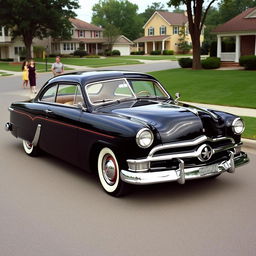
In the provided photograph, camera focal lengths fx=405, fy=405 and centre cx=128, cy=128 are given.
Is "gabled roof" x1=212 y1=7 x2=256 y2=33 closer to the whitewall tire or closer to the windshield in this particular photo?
the windshield

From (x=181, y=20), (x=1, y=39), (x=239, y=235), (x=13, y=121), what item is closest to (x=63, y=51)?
(x=1, y=39)

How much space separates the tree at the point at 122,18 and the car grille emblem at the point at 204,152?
318 feet

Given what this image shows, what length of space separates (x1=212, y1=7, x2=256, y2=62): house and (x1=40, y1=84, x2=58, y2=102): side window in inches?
1170

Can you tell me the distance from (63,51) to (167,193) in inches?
2716

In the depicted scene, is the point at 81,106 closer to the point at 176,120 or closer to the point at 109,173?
the point at 109,173

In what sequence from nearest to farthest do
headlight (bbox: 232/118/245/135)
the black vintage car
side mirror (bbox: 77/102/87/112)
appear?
1. the black vintage car
2. headlight (bbox: 232/118/245/135)
3. side mirror (bbox: 77/102/87/112)

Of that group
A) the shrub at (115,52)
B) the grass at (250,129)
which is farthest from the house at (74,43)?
the grass at (250,129)

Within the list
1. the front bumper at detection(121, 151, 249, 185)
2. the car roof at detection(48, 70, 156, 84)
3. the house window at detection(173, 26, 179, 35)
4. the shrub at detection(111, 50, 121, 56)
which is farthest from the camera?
the house window at detection(173, 26, 179, 35)

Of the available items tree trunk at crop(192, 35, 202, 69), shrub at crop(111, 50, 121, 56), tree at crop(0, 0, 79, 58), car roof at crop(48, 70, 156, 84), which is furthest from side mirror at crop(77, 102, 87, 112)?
shrub at crop(111, 50, 121, 56)

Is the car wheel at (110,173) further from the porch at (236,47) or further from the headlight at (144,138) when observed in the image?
the porch at (236,47)

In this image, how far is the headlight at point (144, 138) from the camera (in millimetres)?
4898

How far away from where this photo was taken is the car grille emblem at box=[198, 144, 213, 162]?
5.11 meters

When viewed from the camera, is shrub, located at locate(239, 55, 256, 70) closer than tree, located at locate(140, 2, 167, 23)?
Yes

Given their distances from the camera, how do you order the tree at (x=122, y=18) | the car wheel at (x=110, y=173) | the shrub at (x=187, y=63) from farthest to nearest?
the tree at (x=122, y=18), the shrub at (x=187, y=63), the car wheel at (x=110, y=173)
